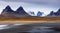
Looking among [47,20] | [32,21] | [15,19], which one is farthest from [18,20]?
[47,20]

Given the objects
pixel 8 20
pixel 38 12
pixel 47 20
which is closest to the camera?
pixel 38 12

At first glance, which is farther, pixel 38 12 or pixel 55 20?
pixel 55 20

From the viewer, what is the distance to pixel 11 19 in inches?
1658

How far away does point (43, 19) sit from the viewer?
42906mm

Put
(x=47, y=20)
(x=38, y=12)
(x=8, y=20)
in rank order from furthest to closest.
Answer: (x=47, y=20), (x=8, y=20), (x=38, y=12)

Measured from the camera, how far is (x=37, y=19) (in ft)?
143

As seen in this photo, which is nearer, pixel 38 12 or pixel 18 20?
pixel 38 12

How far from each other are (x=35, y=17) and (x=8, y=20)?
5.98m

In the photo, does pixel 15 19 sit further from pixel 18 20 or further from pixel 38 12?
pixel 38 12

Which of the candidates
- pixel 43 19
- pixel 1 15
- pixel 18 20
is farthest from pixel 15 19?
pixel 43 19

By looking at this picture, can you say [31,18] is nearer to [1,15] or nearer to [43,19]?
[43,19]

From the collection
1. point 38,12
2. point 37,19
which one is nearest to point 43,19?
point 37,19

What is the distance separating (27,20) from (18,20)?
6.79 ft

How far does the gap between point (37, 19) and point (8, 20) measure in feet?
22.1
